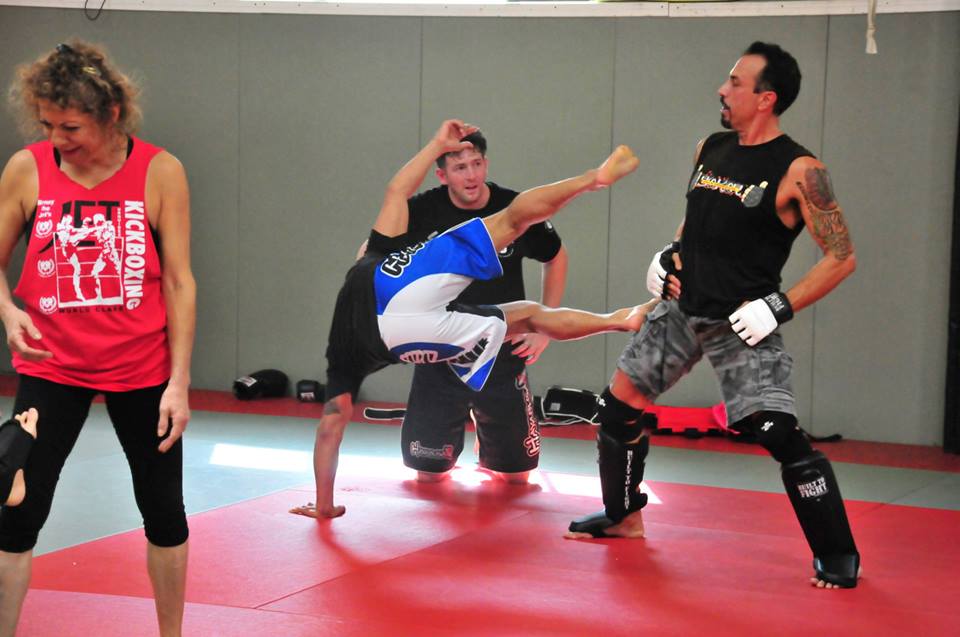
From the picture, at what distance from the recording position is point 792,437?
3797 mm

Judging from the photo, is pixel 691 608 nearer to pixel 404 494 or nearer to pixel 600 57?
pixel 404 494

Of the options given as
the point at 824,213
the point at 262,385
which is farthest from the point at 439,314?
the point at 262,385

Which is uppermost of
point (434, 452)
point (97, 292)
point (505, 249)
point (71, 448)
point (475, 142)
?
point (475, 142)

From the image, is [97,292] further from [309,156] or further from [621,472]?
[309,156]

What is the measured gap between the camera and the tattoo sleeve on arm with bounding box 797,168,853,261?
3.70m

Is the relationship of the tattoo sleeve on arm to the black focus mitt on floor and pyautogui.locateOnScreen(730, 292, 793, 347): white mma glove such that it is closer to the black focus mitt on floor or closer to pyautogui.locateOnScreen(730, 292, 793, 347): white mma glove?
pyautogui.locateOnScreen(730, 292, 793, 347): white mma glove

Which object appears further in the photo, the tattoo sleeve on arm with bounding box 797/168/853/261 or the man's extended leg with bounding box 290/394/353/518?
the man's extended leg with bounding box 290/394/353/518

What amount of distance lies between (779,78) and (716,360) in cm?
101

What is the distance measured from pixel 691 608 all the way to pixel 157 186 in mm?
2040

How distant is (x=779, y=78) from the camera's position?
12.8ft

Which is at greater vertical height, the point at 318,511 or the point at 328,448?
the point at 328,448

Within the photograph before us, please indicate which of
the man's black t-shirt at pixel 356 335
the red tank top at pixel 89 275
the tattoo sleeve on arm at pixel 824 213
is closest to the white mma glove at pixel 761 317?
the tattoo sleeve on arm at pixel 824 213

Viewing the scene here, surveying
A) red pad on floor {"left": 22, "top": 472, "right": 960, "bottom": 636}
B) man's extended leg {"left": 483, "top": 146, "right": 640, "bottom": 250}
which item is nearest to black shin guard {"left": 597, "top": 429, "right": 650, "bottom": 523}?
red pad on floor {"left": 22, "top": 472, "right": 960, "bottom": 636}

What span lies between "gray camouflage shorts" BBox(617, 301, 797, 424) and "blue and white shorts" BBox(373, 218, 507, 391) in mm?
578
